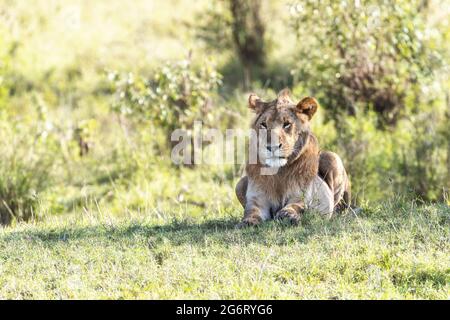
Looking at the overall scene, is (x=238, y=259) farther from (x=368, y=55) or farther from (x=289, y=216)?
(x=368, y=55)

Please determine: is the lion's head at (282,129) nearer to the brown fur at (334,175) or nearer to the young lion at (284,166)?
the young lion at (284,166)

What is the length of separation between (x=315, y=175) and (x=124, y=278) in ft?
7.13

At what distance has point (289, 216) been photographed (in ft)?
22.8

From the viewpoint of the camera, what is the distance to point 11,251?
257 inches

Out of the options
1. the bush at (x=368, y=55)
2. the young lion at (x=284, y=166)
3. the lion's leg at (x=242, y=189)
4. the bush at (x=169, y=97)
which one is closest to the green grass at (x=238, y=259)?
the young lion at (x=284, y=166)

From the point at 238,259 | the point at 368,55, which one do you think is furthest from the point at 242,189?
the point at 368,55

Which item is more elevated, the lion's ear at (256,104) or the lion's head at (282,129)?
the lion's ear at (256,104)

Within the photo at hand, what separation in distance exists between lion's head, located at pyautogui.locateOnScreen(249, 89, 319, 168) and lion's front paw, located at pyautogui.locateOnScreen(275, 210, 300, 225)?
0.40m

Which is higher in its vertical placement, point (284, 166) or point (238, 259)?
point (284, 166)

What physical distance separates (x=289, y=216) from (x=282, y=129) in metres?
0.71

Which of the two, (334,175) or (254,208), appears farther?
(334,175)

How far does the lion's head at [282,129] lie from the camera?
7.04m

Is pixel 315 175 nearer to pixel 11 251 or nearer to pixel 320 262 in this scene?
pixel 320 262
